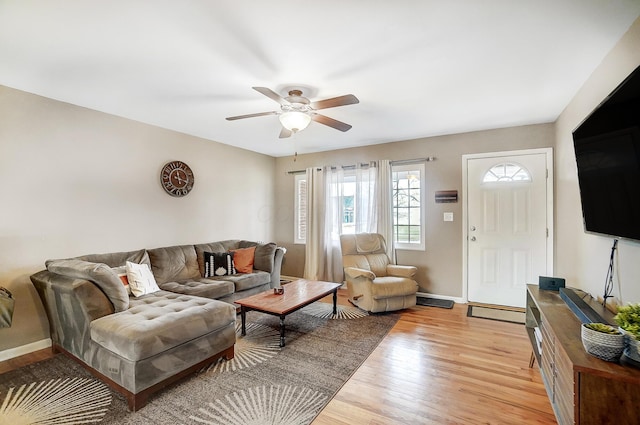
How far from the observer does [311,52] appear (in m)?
2.04

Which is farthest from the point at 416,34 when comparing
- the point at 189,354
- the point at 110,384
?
the point at 110,384

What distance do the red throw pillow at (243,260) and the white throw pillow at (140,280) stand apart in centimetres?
116

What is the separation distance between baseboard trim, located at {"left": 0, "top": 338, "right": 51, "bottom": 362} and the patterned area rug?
0.35 m

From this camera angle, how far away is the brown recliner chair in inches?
141

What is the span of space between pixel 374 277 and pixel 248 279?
1.66m

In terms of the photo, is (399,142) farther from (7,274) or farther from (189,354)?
(7,274)

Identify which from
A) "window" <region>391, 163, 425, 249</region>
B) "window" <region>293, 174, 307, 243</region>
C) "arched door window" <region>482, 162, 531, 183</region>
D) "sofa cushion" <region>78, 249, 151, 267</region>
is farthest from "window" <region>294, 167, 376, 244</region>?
"sofa cushion" <region>78, 249, 151, 267</region>

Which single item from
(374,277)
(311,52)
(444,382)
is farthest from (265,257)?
(311,52)

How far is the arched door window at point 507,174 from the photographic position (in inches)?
147

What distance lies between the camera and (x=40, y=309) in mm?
2725

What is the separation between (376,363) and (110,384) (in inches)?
80.2

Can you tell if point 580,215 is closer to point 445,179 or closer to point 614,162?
point 614,162

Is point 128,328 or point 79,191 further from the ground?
point 79,191

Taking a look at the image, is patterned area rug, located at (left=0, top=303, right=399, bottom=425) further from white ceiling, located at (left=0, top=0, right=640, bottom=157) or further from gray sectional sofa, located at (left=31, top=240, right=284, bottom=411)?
white ceiling, located at (left=0, top=0, right=640, bottom=157)
